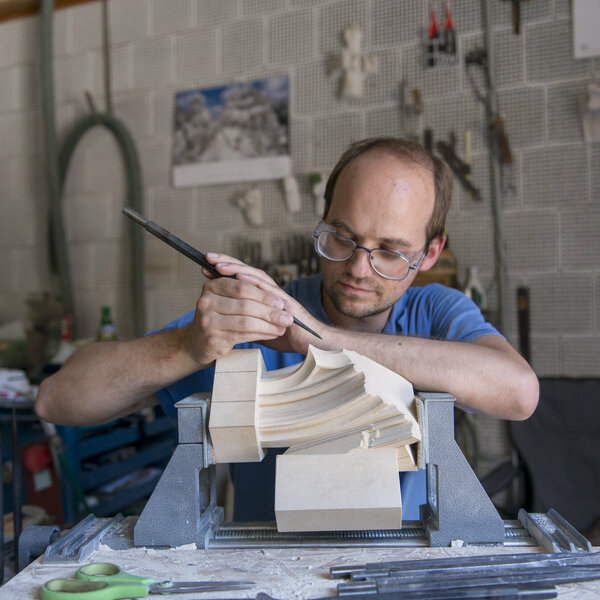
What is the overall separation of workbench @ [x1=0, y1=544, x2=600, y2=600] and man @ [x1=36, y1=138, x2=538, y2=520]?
32 centimetres

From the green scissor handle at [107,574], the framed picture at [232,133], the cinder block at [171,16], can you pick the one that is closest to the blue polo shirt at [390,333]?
the green scissor handle at [107,574]

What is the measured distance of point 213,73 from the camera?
3.08 m

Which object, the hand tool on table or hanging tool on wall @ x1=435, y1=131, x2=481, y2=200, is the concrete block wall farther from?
the hand tool on table

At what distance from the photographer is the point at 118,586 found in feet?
2.39

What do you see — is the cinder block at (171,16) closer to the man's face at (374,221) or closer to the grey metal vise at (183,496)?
the man's face at (374,221)

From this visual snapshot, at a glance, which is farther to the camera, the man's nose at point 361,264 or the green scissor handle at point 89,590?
the man's nose at point 361,264

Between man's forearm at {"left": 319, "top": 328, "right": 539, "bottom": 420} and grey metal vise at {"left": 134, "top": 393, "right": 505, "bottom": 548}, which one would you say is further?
man's forearm at {"left": 319, "top": 328, "right": 539, "bottom": 420}

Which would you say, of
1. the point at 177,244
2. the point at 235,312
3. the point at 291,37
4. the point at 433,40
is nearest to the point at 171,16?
the point at 291,37

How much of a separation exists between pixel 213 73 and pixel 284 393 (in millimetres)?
2546

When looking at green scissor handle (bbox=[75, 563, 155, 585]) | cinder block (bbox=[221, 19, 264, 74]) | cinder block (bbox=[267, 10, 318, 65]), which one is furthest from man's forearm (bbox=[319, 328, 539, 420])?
cinder block (bbox=[221, 19, 264, 74])

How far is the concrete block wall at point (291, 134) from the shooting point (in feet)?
8.03

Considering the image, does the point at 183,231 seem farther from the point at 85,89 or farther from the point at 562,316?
the point at 562,316

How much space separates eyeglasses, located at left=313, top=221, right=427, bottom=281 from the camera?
1351 millimetres

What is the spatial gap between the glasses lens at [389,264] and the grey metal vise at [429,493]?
472 millimetres
